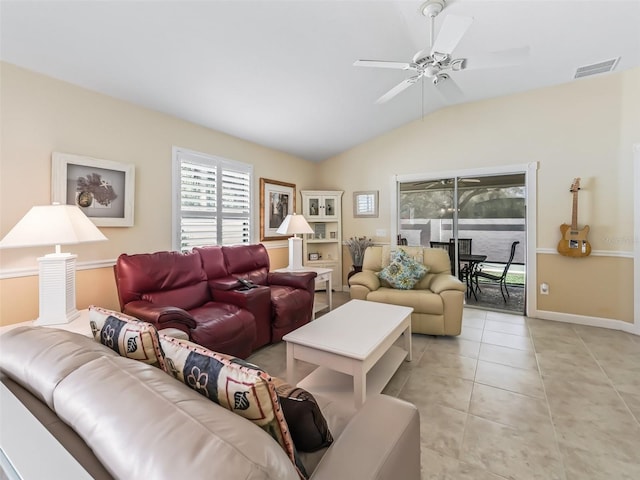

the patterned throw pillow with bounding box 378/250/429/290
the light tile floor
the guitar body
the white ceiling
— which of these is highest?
the white ceiling

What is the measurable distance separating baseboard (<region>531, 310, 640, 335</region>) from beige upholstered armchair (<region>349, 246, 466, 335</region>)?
1.48m

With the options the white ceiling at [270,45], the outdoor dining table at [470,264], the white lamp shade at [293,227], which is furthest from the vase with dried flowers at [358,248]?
the white ceiling at [270,45]

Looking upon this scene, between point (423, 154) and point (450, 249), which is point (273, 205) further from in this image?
point (450, 249)

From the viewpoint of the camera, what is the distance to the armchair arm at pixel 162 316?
198 cm

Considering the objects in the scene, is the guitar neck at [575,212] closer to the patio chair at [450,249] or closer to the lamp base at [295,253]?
the patio chair at [450,249]

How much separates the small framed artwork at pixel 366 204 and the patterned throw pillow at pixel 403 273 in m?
1.65

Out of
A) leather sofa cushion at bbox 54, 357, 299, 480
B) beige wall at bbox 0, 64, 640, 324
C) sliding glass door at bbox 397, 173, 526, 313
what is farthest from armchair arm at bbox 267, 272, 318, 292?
leather sofa cushion at bbox 54, 357, 299, 480

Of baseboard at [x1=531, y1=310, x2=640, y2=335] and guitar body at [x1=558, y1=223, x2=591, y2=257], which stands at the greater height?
guitar body at [x1=558, y1=223, x2=591, y2=257]

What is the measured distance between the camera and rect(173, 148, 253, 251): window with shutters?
3318 millimetres

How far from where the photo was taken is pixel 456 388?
7.20 ft

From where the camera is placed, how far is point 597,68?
3180 millimetres

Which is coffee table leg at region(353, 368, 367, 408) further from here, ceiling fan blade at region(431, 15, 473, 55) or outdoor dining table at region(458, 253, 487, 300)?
outdoor dining table at region(458, 253, 487, 300)

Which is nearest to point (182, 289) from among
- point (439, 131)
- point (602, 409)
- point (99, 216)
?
point (99, 216)

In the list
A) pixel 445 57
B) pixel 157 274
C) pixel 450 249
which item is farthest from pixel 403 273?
pixel 157 274
